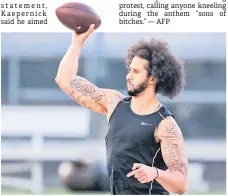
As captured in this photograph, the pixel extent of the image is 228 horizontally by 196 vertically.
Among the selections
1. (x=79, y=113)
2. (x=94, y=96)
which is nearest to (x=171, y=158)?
(x=94, y=96)

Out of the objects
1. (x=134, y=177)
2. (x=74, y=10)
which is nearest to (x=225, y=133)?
(x=134, y=177)

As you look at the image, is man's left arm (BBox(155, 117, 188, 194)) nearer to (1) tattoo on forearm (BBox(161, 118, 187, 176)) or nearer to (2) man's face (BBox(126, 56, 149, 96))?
(1) tattoo on forearm (BBox(161, 118, 187, 176))

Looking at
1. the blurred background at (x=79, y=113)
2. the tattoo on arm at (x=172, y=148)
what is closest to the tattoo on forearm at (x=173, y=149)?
the tattoo on arm at (x=172, y=148)

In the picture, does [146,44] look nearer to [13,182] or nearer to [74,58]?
→ [74,58]

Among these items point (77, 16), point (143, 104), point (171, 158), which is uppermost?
point (77, 16)

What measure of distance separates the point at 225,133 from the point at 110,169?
45 cm

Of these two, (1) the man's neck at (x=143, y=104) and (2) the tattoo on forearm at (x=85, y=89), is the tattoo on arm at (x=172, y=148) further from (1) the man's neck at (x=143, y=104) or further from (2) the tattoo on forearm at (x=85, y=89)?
(2) the tattoo on forearm at (x=85, y=89)

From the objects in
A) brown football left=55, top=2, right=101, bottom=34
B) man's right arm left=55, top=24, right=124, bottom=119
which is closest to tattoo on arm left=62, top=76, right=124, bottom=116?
man's right arm left=55, top=24, right=124, bottom=119

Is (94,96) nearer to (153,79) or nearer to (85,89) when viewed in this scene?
(85,89)

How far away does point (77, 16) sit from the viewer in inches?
78.3

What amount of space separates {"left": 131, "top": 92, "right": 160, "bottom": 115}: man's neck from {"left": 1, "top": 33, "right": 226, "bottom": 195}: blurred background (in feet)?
0.73

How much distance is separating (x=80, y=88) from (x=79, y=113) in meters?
0.61

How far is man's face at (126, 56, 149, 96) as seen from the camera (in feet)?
6.39

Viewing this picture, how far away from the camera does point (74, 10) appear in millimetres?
1999
